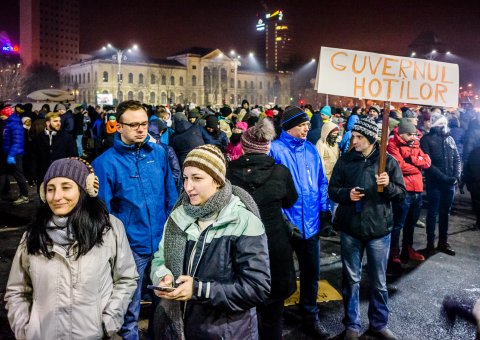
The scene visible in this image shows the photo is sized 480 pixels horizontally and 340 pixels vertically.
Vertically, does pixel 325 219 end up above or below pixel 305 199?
below

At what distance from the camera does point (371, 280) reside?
4.29 metres

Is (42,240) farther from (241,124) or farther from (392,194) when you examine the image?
(241,124)

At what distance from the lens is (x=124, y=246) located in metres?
2.83

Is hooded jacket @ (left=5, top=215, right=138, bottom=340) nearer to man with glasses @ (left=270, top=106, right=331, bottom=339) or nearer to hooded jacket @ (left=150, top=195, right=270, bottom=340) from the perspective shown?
hooded jacket @ (left=150, top=195, right=270, bottom=340)

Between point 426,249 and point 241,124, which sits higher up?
point 241,124

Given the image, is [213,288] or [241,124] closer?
[213,288]

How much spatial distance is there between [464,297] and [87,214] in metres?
4.56

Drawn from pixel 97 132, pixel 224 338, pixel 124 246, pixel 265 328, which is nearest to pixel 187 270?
pixel 224 338

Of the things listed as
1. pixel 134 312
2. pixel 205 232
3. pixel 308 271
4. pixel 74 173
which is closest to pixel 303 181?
pixel 308 271

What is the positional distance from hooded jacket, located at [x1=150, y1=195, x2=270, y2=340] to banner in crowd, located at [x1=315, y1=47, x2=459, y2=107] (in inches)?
96.2

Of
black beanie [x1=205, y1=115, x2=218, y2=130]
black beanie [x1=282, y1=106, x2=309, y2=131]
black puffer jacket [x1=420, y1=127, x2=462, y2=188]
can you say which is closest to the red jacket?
black puffer jacket [x1=420, y1=127, x2=462, y2=188]

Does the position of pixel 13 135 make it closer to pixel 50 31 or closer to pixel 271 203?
pixel 271 203

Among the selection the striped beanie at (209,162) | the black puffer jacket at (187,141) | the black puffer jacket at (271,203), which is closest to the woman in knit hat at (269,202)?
the black puffer jacket at (271,203)

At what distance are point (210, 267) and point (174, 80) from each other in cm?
9484
